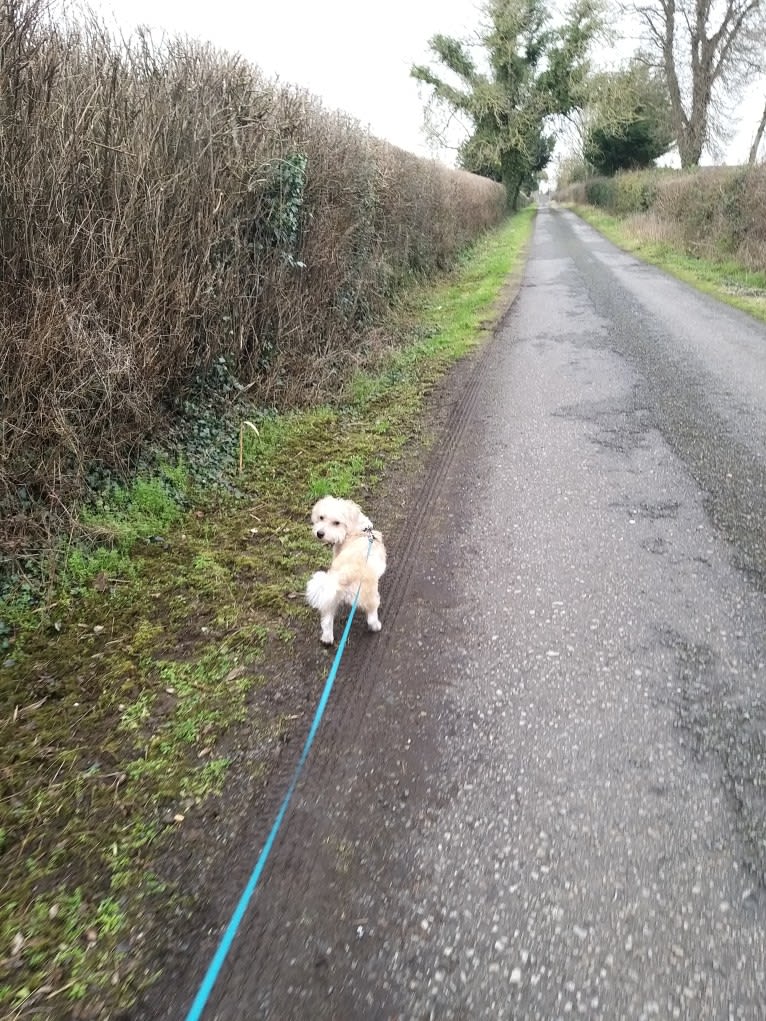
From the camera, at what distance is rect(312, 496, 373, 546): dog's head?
362 centimetres

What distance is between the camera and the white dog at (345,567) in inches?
128

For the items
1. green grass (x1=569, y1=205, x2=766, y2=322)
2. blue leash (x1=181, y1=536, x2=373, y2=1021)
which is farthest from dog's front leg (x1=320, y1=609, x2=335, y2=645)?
green grass (x1=569, y1=205, x2=766, y2=322)

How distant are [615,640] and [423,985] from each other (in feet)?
6.68

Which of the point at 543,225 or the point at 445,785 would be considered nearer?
the point at 445,785

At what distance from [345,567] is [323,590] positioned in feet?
0.62

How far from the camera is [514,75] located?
124ft

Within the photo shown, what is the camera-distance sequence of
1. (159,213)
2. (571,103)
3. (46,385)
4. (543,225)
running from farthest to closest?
(571,103)
(543,225)
(159,213)
(46,385)

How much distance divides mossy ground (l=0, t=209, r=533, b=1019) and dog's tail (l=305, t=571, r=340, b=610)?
0.41 meters

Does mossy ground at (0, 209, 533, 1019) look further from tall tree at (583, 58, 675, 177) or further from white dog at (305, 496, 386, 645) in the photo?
tall tree at (583, 58, 675, 177)

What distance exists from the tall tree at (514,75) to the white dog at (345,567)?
41097 mm

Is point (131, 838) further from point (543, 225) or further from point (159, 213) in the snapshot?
point (543, 225)

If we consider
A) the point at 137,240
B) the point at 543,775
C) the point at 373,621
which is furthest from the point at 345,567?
the point at 137,240

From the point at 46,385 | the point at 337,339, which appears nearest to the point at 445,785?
the point at 46,385

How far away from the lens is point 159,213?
4.73m
